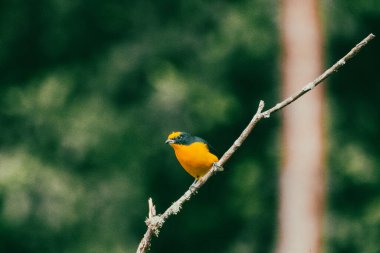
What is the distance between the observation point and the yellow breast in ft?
14.7

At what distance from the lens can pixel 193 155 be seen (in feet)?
14.8

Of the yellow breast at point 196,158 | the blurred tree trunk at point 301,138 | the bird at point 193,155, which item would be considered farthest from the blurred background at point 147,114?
the yellow breast at point 196,158

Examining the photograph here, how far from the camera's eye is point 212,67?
10.6 meters

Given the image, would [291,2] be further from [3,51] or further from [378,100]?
[3,51]

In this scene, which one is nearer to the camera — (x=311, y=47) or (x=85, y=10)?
(x=311, y=47)

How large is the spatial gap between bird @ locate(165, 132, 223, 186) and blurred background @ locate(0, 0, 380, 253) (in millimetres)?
4852

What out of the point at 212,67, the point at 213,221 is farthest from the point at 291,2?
the point at 213,221

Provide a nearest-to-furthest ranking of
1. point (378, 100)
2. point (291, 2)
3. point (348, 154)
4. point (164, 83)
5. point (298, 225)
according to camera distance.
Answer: point (298, 225), point (291, 2), point (164, 83), point (348, 154), point (378, 100)

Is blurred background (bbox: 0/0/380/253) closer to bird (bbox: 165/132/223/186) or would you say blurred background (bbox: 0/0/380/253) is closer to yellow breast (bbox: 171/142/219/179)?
bird (bbox: 165/132/223/186)

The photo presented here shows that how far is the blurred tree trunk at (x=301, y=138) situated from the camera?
8.80 meters

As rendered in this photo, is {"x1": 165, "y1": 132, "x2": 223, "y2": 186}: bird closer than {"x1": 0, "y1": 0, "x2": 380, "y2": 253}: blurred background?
Yes

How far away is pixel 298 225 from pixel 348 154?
97.8 inches

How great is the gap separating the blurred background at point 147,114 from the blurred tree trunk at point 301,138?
0.20 metres

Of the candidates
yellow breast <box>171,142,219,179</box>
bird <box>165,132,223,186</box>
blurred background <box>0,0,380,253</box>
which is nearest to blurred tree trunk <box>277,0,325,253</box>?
blurred background <box>0,0,380,253</box>
